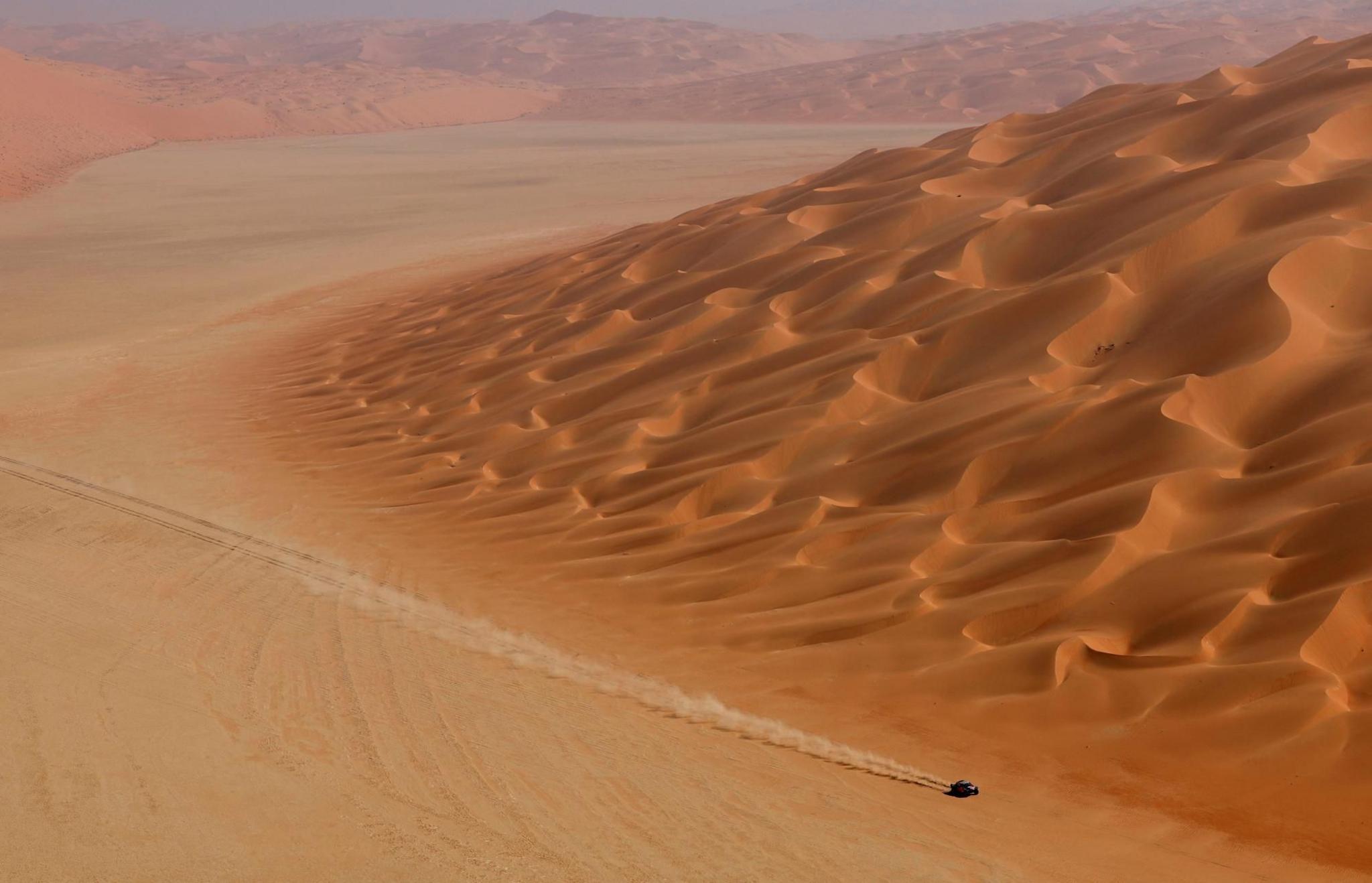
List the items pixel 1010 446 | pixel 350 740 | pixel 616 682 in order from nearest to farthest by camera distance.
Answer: pixel 350 740 < pixel 616 682 < pixel 1010 446

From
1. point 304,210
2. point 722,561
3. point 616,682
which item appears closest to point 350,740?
point 616,682

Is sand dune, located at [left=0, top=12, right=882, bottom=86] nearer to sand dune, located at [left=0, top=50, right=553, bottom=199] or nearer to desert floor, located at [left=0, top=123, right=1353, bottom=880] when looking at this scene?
sand dune, located at [left=0, top=50, right=553, bottom=199]

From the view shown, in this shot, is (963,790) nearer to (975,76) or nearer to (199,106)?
(199,106)

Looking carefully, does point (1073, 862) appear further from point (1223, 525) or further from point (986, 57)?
point (986, 57)

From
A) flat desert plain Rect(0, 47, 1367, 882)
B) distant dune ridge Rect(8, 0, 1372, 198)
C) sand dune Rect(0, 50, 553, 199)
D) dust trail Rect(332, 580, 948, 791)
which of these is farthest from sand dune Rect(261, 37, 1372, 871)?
distant dune ridge Rect(8, 0, 1372, 198)

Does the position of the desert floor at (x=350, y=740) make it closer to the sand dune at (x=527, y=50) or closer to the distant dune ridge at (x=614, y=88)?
the distant dune ridge at (x=614, y=88)
